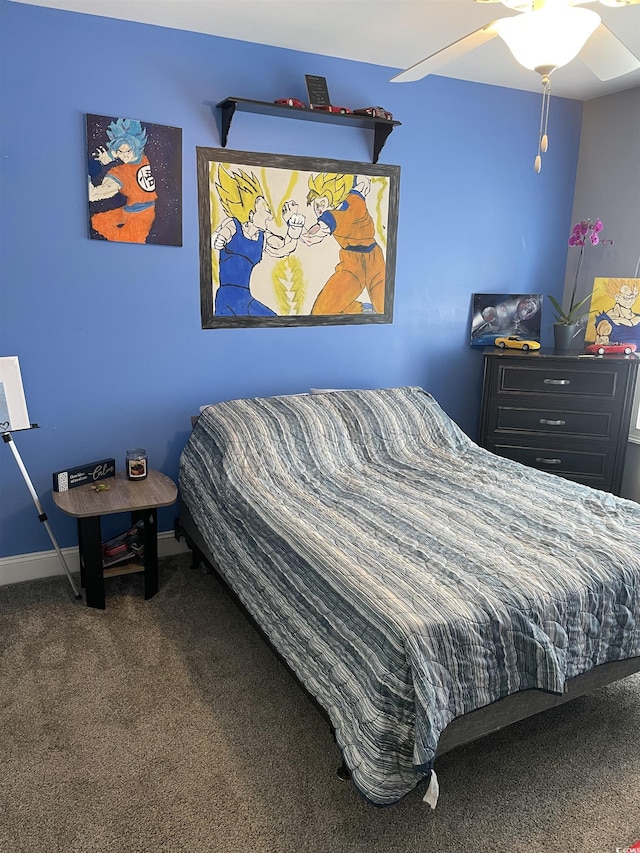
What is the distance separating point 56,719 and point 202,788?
0.58m

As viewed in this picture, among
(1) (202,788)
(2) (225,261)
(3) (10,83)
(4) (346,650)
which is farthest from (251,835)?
(3) (10,83)

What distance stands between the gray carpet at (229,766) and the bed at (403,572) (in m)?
0.20

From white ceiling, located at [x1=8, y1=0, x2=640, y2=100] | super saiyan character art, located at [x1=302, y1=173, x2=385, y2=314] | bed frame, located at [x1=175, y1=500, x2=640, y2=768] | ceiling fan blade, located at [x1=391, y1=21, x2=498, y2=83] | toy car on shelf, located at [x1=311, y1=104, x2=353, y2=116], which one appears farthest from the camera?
super saiyan character art, located at [x1=302, y1=173, x2=385, y2=314]

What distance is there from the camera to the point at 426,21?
9.07ft

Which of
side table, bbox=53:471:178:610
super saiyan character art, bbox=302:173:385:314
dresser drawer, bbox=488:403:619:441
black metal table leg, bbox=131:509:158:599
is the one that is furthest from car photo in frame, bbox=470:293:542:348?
black metal table leg, bbox=131:509:158:599

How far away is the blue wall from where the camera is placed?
9.06ft

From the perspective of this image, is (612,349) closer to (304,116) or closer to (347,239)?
(347,239)

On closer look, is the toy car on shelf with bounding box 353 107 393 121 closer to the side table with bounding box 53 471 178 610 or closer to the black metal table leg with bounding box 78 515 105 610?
the side table with bounding box 53 471 178 610

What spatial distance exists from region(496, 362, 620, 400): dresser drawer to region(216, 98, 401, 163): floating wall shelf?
133 centimetres

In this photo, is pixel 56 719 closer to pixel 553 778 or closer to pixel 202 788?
pixel 202 788

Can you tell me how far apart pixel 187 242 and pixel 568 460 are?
2261 millimetres

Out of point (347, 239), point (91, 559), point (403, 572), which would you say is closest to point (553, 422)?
point (347, 239)

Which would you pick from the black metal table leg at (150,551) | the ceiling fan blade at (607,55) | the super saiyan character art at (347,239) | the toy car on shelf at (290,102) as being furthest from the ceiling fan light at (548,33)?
the black metal table leg at (150,551)

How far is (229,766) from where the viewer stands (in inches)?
77.5
